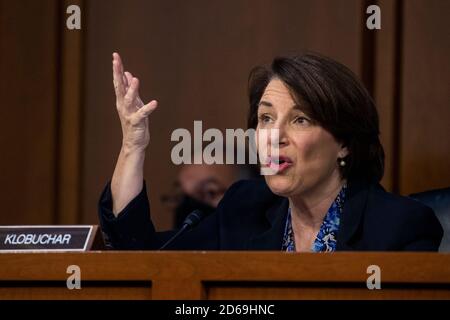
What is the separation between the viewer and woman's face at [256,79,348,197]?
78.9 inches

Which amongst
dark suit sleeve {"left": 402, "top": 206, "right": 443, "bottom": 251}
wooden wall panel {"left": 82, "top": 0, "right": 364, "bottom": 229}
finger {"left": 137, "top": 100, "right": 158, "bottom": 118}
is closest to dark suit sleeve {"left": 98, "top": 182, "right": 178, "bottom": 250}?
finger {"left": 137, "top": 100, "right": 158, "bottom": 118}

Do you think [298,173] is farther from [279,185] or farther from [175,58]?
[175,58]

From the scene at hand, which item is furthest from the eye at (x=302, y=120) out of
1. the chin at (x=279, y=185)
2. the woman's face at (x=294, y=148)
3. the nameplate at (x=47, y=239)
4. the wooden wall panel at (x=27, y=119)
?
the wooden wall panel at (x=27, y=119)

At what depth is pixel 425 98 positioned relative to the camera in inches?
106

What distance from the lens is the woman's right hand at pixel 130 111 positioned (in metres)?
1.99

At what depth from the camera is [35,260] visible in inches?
61.4

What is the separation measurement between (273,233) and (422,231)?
1.03ft

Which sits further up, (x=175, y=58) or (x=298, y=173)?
(x=175, y=58)

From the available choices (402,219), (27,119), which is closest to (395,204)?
(402,219)

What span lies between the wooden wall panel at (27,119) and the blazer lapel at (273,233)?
88 cm

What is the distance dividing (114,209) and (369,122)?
0.55m

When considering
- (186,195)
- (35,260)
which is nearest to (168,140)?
(186,195)
